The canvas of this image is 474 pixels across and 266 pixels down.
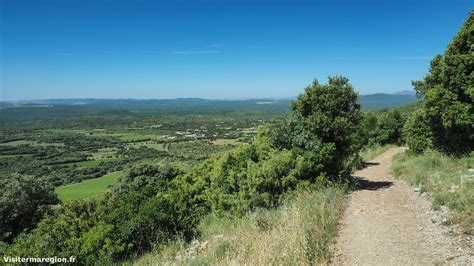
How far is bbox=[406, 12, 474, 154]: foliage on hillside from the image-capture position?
1098 cm

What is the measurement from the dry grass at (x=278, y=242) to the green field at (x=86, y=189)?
138 feet

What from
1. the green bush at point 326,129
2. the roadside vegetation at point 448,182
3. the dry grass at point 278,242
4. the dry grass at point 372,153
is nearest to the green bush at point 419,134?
the roadside vegetation at point 448,182

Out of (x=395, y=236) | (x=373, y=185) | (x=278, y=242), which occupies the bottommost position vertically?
(x=373, y=185)

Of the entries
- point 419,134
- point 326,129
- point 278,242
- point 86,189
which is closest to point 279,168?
point 326,129

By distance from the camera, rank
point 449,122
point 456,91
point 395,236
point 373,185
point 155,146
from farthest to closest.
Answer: point 155,146, point 456,91, point 449,122, point 373,185, point 395,236

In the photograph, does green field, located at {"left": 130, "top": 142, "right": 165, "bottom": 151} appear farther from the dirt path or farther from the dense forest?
the dirt path

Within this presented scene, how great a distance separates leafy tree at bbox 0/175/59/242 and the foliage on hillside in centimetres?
2551

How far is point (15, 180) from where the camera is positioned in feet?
Result: 72.2

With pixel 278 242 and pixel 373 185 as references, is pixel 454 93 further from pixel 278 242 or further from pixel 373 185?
pixel 278 242

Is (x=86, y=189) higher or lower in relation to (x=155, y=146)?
lower

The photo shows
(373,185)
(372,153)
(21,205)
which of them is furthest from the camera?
(372,153)

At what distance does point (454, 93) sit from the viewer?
37.8ft

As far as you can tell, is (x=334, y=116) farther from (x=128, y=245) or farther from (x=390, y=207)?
(x=128, y=245)

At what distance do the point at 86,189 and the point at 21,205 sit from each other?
96.2 ft
